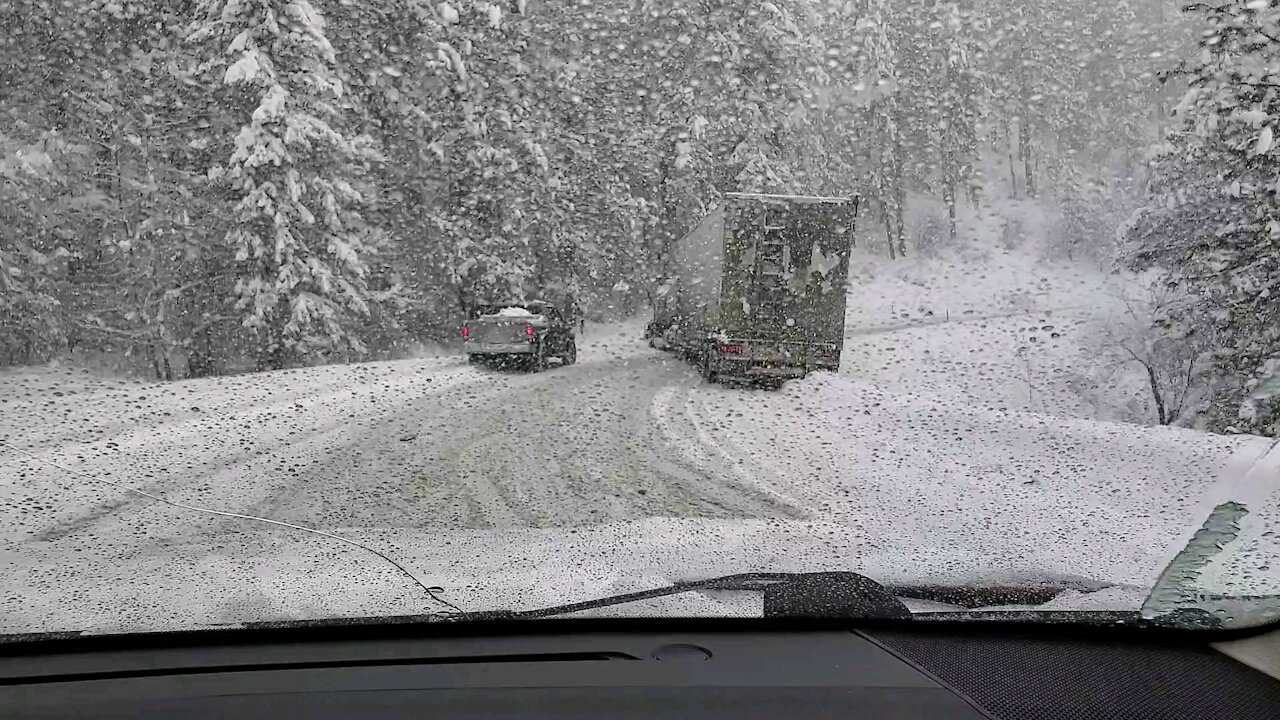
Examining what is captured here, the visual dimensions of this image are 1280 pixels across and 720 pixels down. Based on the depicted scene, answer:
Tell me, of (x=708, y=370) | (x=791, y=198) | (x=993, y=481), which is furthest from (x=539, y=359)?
(x=993, y=481)

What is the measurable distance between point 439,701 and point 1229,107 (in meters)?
8.32

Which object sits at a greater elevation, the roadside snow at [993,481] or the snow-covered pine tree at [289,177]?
the snow-covered pine tree at [289,177]

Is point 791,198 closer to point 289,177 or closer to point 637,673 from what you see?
point 289,177

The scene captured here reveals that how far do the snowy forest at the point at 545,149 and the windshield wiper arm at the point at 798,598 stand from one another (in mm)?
3769

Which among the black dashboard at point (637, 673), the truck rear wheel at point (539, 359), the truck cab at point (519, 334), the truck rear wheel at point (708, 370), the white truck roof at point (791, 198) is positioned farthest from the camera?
the white truck roof at point (791, 198)

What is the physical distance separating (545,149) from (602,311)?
3357 mm

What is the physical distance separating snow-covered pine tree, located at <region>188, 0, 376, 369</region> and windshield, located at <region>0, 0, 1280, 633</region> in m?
0.03

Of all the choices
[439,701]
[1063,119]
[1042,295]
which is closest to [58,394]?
[439,701]

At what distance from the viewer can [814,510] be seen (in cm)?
467

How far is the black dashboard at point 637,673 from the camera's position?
6.39 ft

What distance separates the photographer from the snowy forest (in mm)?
5023

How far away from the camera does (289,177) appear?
6059 mm

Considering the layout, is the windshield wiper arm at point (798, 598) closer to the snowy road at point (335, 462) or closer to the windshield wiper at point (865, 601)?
the windshield wiper at point (865, 601)

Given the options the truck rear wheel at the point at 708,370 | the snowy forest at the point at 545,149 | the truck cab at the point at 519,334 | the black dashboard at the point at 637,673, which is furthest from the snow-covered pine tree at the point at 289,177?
the truck rear wheel at the point at 708,370
